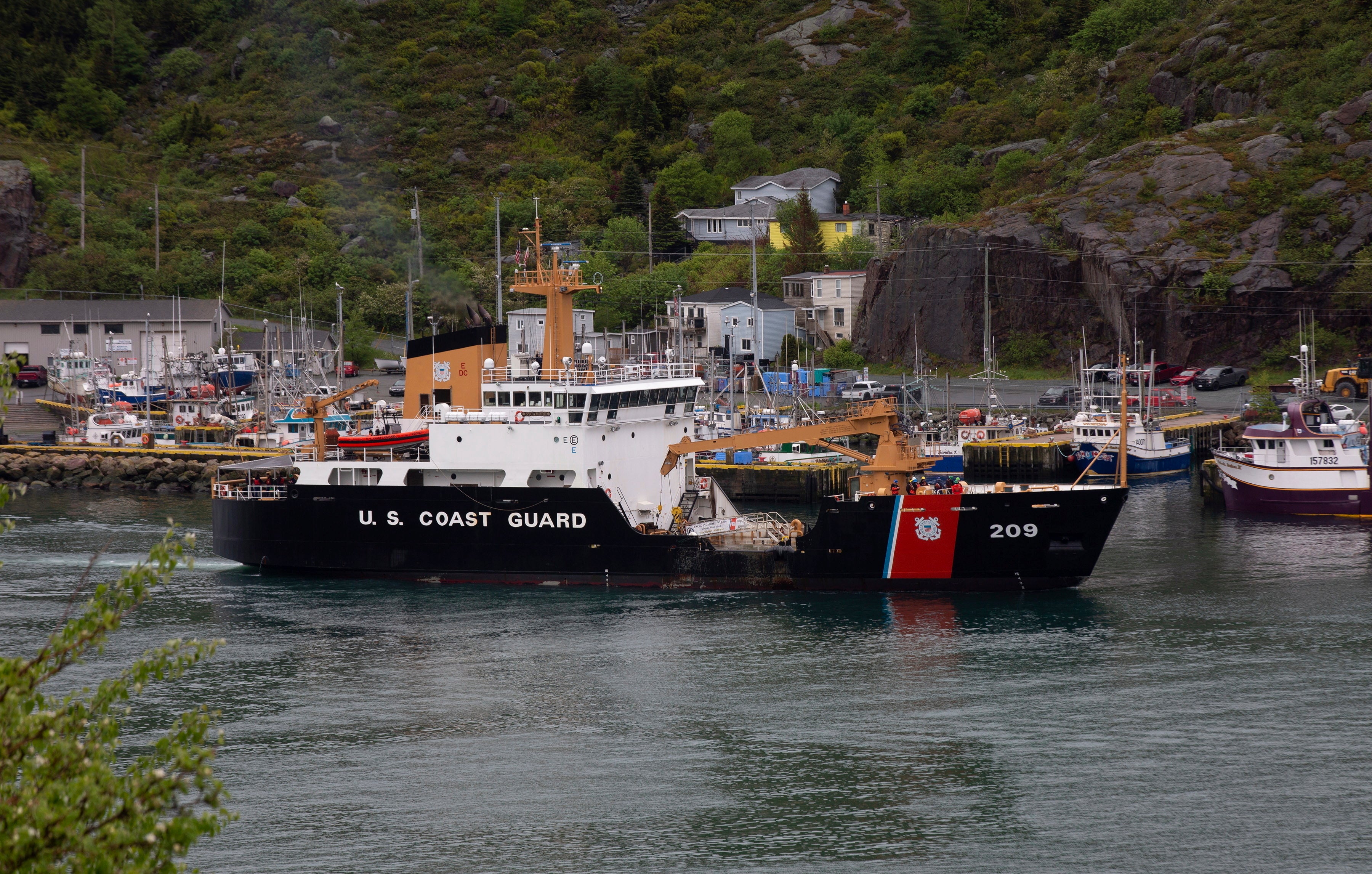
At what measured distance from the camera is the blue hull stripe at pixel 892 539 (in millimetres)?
27578

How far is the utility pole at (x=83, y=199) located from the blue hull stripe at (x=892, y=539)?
6571 centimetres

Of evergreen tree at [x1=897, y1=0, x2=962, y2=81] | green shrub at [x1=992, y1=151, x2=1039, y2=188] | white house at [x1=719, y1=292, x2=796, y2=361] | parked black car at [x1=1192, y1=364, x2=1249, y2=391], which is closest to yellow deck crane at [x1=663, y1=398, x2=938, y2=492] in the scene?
parked black car at [x1=1192, y1=364, x2=1249, y2=391]

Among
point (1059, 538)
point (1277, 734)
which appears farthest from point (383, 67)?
point (1277, 734)

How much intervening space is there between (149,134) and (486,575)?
76.1 meters

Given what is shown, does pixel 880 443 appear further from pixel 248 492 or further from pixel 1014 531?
pixel 248 492

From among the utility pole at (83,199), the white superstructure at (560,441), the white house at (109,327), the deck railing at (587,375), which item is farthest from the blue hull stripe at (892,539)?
the utility pole at (83,199)

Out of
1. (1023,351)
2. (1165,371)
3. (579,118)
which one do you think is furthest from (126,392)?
(1165,371)

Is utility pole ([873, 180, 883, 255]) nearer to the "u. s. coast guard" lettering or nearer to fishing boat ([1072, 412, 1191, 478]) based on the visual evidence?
fishing boat ([1072, 412, 1191, 478])

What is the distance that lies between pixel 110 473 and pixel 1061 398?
37.4 metres

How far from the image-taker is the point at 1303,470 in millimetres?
39844

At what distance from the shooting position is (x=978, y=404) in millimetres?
55250

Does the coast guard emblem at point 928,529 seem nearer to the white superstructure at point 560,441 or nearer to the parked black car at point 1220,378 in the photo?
the white superstructure at point 560,441

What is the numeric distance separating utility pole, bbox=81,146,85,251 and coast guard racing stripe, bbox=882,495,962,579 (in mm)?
65926

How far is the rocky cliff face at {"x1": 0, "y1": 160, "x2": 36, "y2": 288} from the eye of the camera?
80188 millimetres
